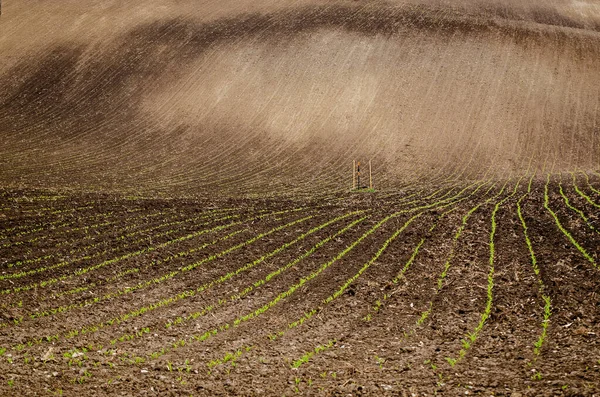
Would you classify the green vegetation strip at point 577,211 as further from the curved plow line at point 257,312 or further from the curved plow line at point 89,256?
the curved plow line at point 89,256

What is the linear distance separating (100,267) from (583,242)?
12202mm

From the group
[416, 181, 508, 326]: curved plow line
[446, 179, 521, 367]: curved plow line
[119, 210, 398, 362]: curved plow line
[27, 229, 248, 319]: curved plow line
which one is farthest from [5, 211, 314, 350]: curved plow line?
[446, 179, 521, 367]: curved plow line

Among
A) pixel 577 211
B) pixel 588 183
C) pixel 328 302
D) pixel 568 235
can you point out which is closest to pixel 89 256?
pixel 328 302

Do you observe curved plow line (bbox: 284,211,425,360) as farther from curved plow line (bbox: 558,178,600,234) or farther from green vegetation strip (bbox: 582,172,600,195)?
green vegetation strip (bbox: 582,172,600,195)

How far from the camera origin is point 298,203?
1805 cm

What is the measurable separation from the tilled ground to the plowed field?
0.19ft

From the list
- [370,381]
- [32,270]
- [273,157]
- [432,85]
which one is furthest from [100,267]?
[432,85]

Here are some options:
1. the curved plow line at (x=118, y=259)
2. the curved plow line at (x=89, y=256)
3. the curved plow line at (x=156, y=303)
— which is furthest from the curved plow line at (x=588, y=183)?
the curved plow line at (x=89, y=256)

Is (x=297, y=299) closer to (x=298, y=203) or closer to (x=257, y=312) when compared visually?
(x=257, y=312)

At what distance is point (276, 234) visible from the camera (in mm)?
14172

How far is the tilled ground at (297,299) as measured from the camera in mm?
7395

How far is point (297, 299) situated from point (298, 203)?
809 centimetres

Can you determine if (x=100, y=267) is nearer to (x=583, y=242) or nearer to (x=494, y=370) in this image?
(x=494, y=370)

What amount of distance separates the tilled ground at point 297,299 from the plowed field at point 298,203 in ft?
0.19
